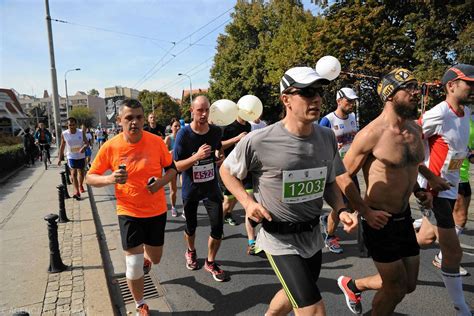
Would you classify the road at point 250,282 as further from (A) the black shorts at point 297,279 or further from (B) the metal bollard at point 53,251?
(A) the black shorts at point 297,279

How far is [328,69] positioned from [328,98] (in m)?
19.5

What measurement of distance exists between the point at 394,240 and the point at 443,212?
0.84 metres

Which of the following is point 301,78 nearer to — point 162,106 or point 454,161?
point 454,161

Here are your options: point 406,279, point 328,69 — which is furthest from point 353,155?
point 328,69

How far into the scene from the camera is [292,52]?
30.1 meters

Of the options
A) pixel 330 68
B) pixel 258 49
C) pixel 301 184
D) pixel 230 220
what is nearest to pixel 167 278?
pixel 230 220

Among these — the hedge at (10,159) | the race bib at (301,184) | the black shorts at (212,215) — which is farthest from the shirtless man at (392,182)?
the hedge at (10,159)

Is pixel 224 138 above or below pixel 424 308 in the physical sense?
above

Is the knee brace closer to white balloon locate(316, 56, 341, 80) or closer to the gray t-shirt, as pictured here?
the gray t-shirt

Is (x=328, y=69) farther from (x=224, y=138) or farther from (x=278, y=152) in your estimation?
(x=278, y=152)

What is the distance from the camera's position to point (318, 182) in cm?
251

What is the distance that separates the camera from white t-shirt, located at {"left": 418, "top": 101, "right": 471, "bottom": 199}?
3.38 m

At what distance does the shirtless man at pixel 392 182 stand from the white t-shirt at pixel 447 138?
68 centimetres

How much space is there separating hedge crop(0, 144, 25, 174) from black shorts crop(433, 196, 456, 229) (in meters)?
14.4
